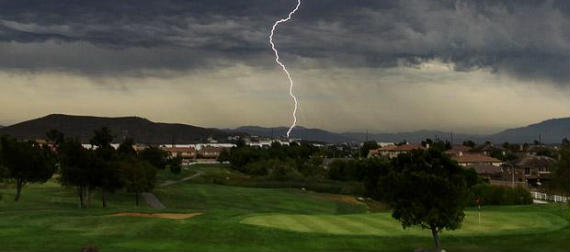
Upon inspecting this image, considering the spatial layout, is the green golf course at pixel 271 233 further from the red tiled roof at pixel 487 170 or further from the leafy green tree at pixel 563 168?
the red tiled roof at pixel 487 170

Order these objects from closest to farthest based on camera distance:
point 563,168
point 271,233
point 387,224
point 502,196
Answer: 1. point 271,233
2. point 387,224
3. point 563,168
4. point 502,196

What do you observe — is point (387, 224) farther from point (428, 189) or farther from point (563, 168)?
point (563, 168)

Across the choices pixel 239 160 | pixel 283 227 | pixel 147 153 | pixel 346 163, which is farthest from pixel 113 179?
pixel 239 160

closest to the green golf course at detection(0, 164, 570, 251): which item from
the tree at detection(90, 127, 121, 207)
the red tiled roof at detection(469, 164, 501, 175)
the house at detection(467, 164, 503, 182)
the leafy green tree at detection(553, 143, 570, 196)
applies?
the leafy green tree at detection(553, 143, 570, 196)

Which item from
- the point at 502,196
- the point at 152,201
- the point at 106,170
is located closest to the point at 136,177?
the point at 152,201

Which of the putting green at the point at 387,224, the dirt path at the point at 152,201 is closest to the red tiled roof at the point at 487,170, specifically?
the dirt path at the point at 152,201

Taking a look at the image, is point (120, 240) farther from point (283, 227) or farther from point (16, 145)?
point (16, 145)

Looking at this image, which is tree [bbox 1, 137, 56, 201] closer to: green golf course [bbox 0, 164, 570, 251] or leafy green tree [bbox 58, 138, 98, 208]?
leafy green tree [bbox 58, 138, 98, 208]
